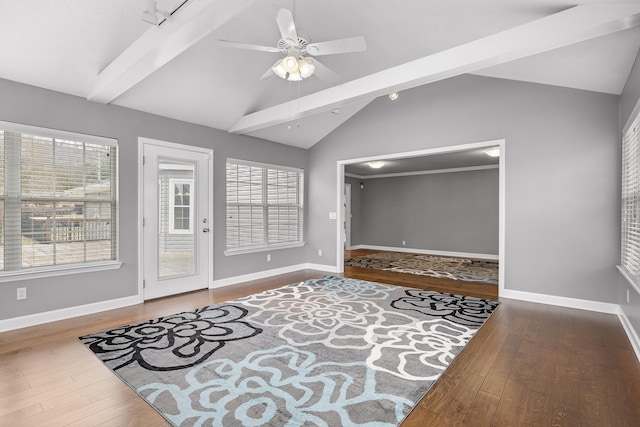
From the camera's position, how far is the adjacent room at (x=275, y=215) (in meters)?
2.17

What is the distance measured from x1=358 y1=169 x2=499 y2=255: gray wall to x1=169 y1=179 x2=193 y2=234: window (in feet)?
21.4

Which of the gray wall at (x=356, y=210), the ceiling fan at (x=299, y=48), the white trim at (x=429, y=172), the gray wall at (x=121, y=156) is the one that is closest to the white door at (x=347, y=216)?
the gray wall at (x=356, y=210)

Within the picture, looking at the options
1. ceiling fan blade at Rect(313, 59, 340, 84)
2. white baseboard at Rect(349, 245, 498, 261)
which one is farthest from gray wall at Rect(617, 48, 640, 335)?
white baseboard at Rect(349, 245, 498, 261)

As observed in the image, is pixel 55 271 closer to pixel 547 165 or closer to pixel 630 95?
pixel 547 165

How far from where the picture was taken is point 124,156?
406cm

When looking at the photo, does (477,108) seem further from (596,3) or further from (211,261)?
(211,261)

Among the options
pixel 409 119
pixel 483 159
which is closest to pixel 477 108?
pixel 409 119

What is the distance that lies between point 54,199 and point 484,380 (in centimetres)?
445

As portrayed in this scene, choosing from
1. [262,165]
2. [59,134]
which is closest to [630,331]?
[262,165]

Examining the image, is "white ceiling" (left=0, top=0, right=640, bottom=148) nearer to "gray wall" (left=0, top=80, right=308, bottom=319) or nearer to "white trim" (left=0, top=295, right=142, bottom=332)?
"gray wall" (left=0, top=80, right=308, bottom=319)

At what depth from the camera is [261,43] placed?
361 centimetres

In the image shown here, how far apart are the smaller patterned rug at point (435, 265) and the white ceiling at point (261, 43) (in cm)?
342

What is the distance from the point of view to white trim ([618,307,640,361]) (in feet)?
8.86

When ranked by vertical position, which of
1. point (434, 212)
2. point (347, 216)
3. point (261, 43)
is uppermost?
point (261, 43)
